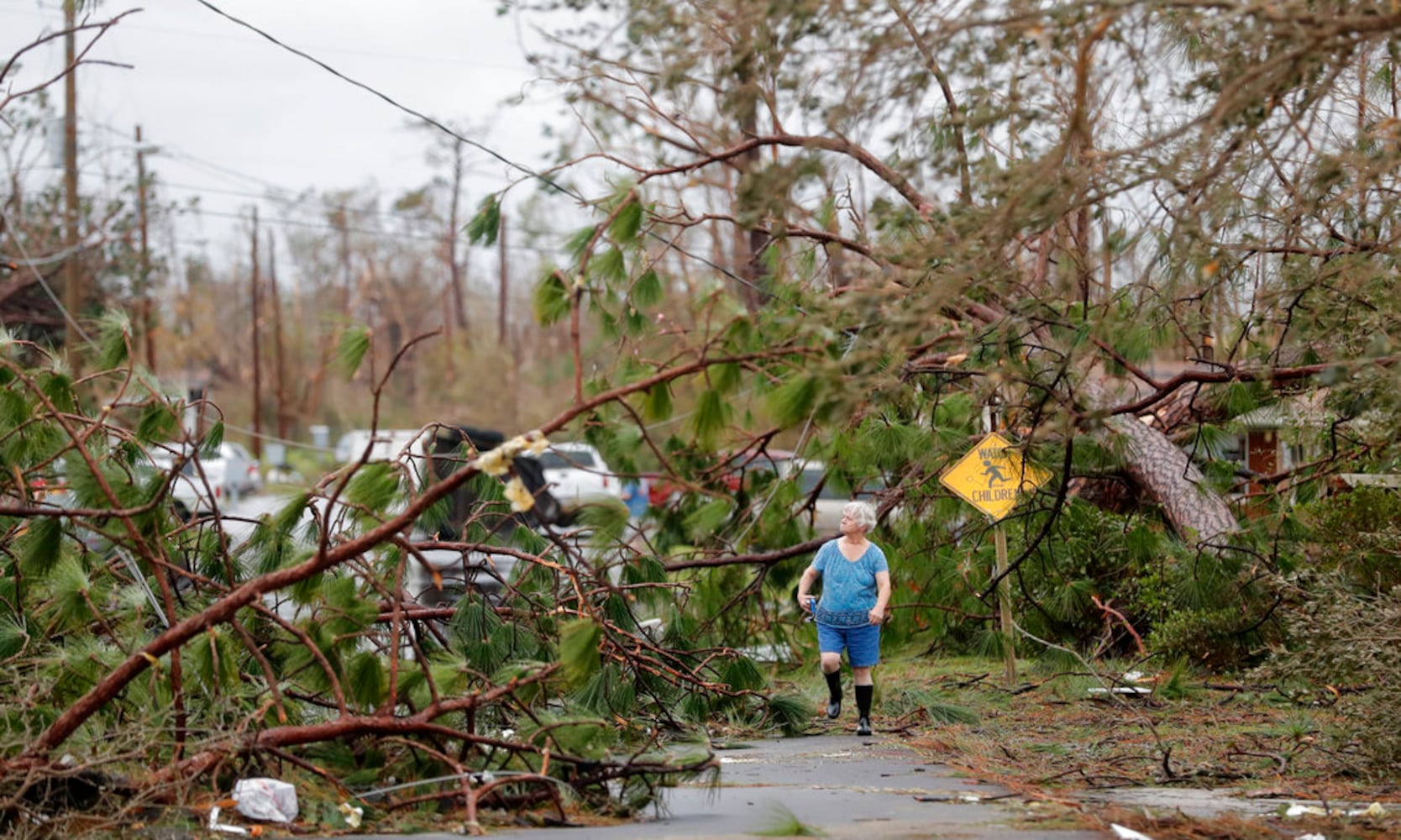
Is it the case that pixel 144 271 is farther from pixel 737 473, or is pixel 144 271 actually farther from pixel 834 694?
pixel 834 694

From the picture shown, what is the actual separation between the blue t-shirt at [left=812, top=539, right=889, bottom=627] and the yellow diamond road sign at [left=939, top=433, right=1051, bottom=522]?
2.48 ft

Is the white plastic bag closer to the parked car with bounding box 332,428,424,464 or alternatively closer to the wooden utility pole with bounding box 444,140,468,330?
the parked car with bounding box 332,428,424,464

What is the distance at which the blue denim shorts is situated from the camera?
9.61m

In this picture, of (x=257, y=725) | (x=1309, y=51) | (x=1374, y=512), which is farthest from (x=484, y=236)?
(x=1374, y=512)

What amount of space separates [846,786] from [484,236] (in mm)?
3540

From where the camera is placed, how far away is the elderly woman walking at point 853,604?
9.59 meters

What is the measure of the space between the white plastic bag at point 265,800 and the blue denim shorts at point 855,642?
452 cm

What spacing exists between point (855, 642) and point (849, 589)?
33 cm

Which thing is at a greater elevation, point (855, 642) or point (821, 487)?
point (821, 487)

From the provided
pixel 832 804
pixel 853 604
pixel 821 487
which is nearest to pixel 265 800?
pixel 832 804

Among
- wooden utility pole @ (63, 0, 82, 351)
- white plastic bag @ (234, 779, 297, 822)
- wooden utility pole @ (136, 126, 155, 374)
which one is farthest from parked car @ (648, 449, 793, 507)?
wooden utility pole @ (136, 126, 155, 374)

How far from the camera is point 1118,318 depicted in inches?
333

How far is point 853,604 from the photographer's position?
9.64m

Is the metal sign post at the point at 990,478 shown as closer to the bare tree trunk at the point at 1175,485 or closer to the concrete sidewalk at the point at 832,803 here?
the bare tree trunk at the point at 1175,485
